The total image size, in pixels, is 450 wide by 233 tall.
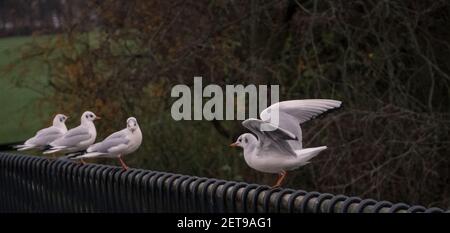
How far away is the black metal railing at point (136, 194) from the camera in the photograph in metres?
2.13

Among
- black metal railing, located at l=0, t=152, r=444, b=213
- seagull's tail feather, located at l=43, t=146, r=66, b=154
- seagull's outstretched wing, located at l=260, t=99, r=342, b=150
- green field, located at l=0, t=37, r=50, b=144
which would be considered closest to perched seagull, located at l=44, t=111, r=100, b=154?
seagull's tail feather, located at l=43, t=146, r=66, b=154

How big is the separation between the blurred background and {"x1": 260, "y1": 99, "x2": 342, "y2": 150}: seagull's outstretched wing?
2425 mm

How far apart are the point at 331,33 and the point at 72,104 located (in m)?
2.29

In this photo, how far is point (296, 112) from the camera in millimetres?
2814

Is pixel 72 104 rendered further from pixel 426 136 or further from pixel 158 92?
pixel 426 136

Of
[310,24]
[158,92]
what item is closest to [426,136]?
[310,24]

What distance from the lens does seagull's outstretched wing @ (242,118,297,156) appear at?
2.43m

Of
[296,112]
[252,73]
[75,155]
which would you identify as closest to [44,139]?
[75,155]

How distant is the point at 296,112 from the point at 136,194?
660mm

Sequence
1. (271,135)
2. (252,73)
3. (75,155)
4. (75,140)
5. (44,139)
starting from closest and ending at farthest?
(271,135) < (75,155) < (75,140) < (44,139) < (252,73)

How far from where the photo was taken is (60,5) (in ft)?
25.4

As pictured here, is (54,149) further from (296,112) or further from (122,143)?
(296,112)

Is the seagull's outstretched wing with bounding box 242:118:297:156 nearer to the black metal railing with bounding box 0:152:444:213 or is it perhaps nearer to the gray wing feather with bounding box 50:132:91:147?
the black metal railing with bounding box 0:152:444:213

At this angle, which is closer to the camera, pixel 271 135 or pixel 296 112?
pixel 271 135
